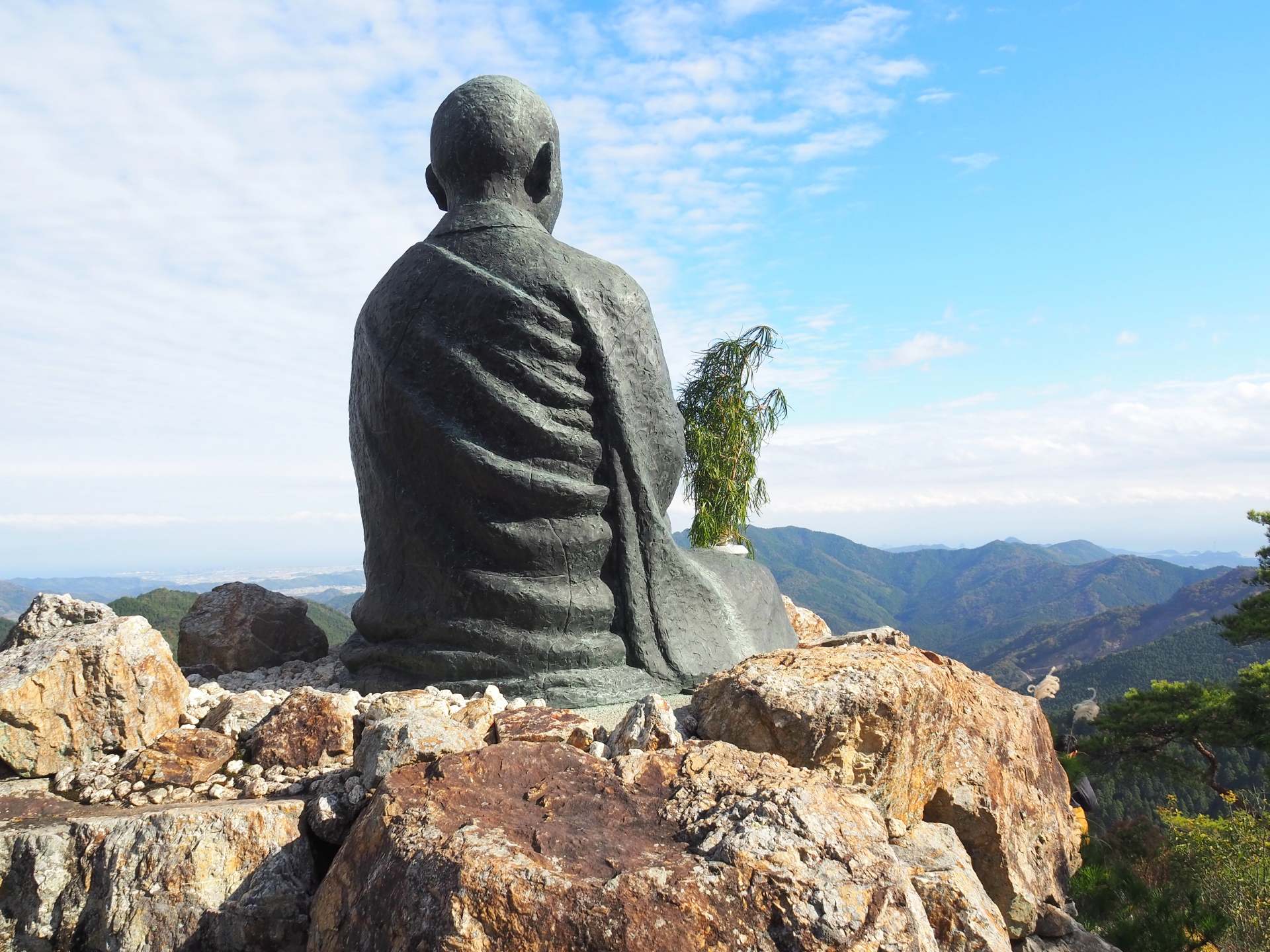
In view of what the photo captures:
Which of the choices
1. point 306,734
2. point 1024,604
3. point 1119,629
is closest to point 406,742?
point 306,734

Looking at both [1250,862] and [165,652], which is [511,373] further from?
Result: [1250,862]

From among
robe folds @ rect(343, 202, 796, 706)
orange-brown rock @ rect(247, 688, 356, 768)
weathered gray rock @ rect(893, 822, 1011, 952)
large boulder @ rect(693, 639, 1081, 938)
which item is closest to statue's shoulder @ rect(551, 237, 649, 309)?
robe folds @ rect(343, 202, 796, 706)

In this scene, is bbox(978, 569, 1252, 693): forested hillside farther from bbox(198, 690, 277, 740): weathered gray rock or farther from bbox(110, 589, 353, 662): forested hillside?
bbox(198, 690, 277, 740): weathered gray rock

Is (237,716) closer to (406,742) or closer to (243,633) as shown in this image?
(406,742)

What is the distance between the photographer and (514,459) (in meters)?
5.35

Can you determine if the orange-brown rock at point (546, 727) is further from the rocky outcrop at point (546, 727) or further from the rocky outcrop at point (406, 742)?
the rocky outcrop at point (406, 742)

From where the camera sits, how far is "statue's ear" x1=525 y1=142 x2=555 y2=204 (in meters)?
5.89

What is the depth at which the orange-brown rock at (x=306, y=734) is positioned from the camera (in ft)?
13.0

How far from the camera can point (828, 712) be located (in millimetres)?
3916

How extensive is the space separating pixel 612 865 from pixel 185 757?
242 cm

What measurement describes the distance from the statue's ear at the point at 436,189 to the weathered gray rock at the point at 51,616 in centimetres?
357

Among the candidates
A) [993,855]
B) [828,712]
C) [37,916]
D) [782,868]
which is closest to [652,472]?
[828,712]

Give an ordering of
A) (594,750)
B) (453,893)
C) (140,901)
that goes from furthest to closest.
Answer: (594,750)
(140,901)
(453,893)

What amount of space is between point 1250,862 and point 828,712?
6.26m
